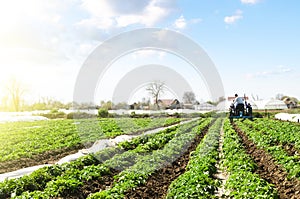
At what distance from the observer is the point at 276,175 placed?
10.2 m

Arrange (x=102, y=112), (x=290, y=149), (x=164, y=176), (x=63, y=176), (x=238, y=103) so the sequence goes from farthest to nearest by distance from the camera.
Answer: (x=102, y=112), (x=238, y=103), (x=290, y=149), (x=164, y=176), (x=63, y=176)

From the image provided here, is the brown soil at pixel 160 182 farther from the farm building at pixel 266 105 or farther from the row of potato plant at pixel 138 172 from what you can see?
the farm building at pixel 266 105

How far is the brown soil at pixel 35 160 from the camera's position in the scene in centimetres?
1430

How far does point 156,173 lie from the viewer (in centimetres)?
1114

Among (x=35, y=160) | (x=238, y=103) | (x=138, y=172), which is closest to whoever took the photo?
(x=138, y=172)

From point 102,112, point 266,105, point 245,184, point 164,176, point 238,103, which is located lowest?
point 164,176

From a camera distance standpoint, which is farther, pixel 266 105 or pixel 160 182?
pixel 266 105

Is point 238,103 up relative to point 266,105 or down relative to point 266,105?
down

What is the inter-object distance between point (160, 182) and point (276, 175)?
12.1 feet

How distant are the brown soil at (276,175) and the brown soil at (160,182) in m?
2.93

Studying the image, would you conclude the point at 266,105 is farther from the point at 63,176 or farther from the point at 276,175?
the point at 63,176

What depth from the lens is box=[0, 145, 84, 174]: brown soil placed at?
1430 cm

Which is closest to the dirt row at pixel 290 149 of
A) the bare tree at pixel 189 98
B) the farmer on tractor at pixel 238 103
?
the farmer on tractor at pixel 238 103

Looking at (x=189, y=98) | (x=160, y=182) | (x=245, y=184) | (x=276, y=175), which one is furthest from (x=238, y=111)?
(x=189, y=98)
